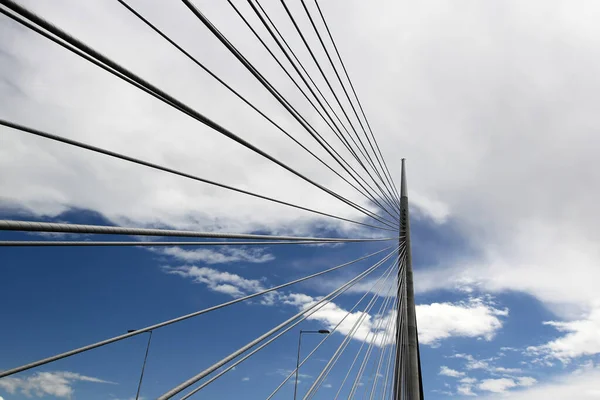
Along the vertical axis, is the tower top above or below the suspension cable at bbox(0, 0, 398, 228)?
above

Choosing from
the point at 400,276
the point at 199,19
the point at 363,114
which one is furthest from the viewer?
the point at 400,276

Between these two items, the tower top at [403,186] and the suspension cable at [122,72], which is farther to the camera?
the tower top at [403,186]

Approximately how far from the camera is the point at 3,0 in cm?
232

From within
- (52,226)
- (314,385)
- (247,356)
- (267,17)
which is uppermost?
(267,17)

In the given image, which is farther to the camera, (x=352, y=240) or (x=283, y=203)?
(x=352, y=240)

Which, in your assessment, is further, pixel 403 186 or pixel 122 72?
pixel 403 186

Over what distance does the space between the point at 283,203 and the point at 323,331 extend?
17800mm

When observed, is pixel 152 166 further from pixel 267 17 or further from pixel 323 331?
pixel 323 331

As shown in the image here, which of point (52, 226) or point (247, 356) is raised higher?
point (52, 226)

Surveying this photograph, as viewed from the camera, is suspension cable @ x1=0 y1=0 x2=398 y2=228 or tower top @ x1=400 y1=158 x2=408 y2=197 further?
tower top @ x1=400 y1=158 x2=408 y2=197

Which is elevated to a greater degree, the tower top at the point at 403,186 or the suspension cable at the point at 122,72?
the tower top at the point at 403,186

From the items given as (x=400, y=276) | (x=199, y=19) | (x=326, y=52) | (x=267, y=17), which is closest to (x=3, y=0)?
(x=199, y=19)

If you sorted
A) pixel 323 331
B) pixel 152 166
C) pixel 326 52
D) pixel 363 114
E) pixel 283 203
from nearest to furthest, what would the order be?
pixel 152 166, pixel 283 203, pixel 326 52, pixel 363 114, pixel 323 331

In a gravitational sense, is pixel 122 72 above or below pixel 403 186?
below
